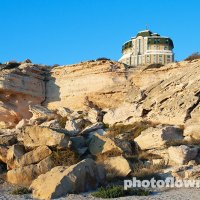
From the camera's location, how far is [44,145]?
13445 millimetres

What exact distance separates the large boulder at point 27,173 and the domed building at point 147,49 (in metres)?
34.8

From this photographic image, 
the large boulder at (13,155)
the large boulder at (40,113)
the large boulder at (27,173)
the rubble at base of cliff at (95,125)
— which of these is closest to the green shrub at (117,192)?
the rubble at base of cliff at (95,125)

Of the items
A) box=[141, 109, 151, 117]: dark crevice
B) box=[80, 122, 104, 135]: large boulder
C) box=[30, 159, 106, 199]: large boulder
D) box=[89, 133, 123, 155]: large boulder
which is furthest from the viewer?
box=[141, 109, 151, 117]: dark crevice

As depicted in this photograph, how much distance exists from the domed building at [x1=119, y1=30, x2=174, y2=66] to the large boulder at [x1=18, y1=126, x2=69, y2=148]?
108 ft

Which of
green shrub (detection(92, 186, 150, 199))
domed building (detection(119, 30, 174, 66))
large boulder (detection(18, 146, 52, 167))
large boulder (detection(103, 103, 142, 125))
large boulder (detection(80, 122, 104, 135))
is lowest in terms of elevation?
green shrub (detection(92, 186, 150, 199))

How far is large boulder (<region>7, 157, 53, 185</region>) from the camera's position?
39.3 ft

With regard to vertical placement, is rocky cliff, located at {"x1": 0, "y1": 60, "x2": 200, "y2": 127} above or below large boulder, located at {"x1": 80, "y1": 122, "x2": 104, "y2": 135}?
above

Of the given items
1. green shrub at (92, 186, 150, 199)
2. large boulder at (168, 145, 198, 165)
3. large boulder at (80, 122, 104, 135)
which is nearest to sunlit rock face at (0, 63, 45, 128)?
large boulder at (80, 122, 104, 135)

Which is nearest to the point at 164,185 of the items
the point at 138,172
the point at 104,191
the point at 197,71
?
the point at 138,172

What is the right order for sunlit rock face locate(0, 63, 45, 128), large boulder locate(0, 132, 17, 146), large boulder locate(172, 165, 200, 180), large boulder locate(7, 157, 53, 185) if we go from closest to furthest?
1. large boulder locate(172, 165, 200, 180)
2. large boulder locate(7, 157, 53, 185)
3. large boulder locate(0, 132, 17, 146)
4. sunlit rock face locate(0, 63, 45, 128)

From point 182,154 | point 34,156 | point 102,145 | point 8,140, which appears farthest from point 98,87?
point 182,154

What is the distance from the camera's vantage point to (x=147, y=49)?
171 ft

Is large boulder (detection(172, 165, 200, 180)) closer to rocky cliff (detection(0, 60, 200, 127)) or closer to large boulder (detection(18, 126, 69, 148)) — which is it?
large boulder (detection(18, 126, 69, 148))

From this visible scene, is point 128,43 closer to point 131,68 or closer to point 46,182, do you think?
point 131,68
